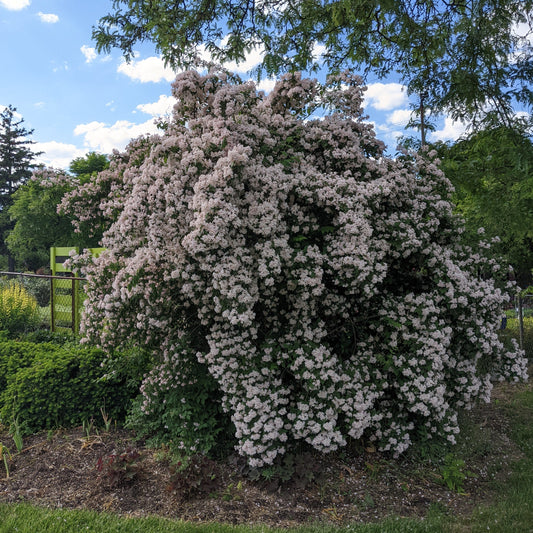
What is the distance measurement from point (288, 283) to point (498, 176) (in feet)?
16.2

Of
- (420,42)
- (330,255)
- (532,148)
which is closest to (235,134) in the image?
(330,255)

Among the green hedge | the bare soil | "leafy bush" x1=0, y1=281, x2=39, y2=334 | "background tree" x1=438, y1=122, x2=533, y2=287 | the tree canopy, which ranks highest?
the tree canopy

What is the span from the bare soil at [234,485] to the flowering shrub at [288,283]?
0.27 meters

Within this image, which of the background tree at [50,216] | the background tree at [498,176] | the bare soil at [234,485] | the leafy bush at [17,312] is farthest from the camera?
the background tree at [50,216]

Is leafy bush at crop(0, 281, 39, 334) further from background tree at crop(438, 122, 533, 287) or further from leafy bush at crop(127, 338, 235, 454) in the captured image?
background tree at crop(438, 122, 533, 287)

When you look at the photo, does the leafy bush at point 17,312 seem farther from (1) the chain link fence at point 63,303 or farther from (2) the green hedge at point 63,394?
(2) the green hedge at point 63,394

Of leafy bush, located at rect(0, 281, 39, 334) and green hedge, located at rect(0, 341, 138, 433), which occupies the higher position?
leafy bush, located at rect(0, 281, 39, 334)

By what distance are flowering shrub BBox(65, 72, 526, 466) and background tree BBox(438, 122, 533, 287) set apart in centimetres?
180

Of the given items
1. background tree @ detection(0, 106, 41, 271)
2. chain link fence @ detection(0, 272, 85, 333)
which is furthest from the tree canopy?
background tree @ detection(0, 106, 41, 271)

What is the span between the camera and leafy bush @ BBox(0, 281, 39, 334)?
25.5 feet

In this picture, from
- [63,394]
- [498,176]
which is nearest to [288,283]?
[63,394]

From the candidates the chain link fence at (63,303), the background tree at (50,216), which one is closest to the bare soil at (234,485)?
the chain link fence at (63,303)

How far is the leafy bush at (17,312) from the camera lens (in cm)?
777

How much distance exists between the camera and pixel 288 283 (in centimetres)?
364
